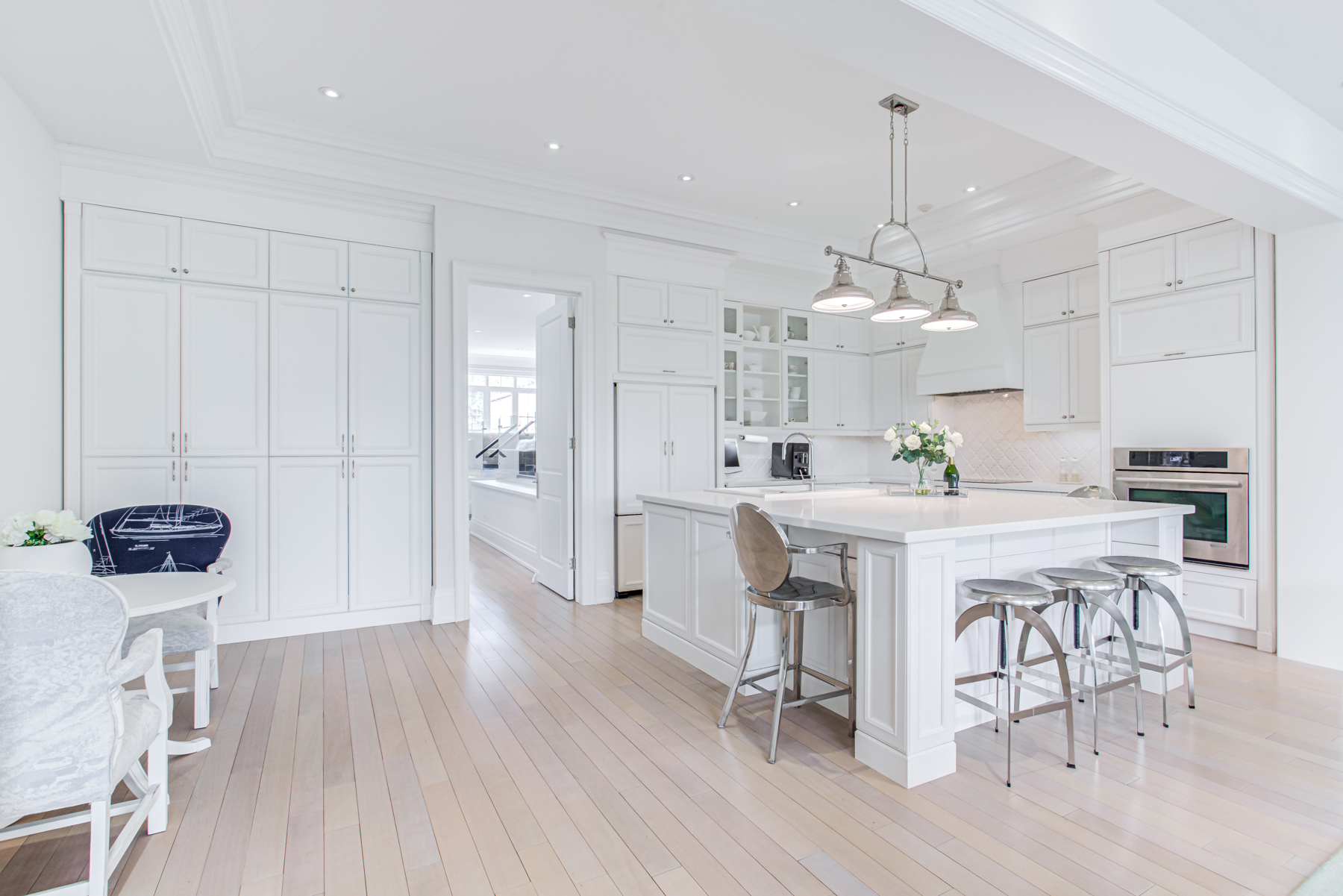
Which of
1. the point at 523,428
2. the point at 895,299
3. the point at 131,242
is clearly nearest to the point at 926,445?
the point at 895,299

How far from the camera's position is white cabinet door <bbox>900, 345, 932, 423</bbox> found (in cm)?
608

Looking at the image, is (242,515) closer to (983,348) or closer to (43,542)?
(43,542)

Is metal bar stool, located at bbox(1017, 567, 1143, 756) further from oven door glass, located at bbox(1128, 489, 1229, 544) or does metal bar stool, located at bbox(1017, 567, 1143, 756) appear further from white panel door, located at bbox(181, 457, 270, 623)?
white panel door, located at bbox(181, 457, 270, 623)

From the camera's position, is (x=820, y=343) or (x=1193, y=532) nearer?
(x=1193, y=532)

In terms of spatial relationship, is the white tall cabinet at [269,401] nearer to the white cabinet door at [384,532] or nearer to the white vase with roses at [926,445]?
the white cabinet door at [384,532]

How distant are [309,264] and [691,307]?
8.82ft

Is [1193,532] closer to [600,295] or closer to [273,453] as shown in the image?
[600,295]

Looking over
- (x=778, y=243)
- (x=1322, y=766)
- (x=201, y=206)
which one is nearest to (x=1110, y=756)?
(x=1322, y=766)

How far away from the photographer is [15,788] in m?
1.43

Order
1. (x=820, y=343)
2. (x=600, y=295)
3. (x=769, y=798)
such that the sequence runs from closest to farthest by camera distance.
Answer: (x=769, y=798) → (x=600, y=295) → (x=820, y=343)

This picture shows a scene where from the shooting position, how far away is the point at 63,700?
146cm

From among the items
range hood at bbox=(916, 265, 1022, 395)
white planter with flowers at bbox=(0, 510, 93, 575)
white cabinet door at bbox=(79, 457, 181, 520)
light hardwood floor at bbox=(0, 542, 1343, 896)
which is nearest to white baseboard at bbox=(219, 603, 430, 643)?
light hardwood floor at bbox=(0, 542, 1343, 896)

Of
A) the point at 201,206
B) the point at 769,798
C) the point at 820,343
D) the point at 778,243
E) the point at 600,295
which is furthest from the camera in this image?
the point at 820,343

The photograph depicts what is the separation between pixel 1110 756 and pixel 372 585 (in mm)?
4002
